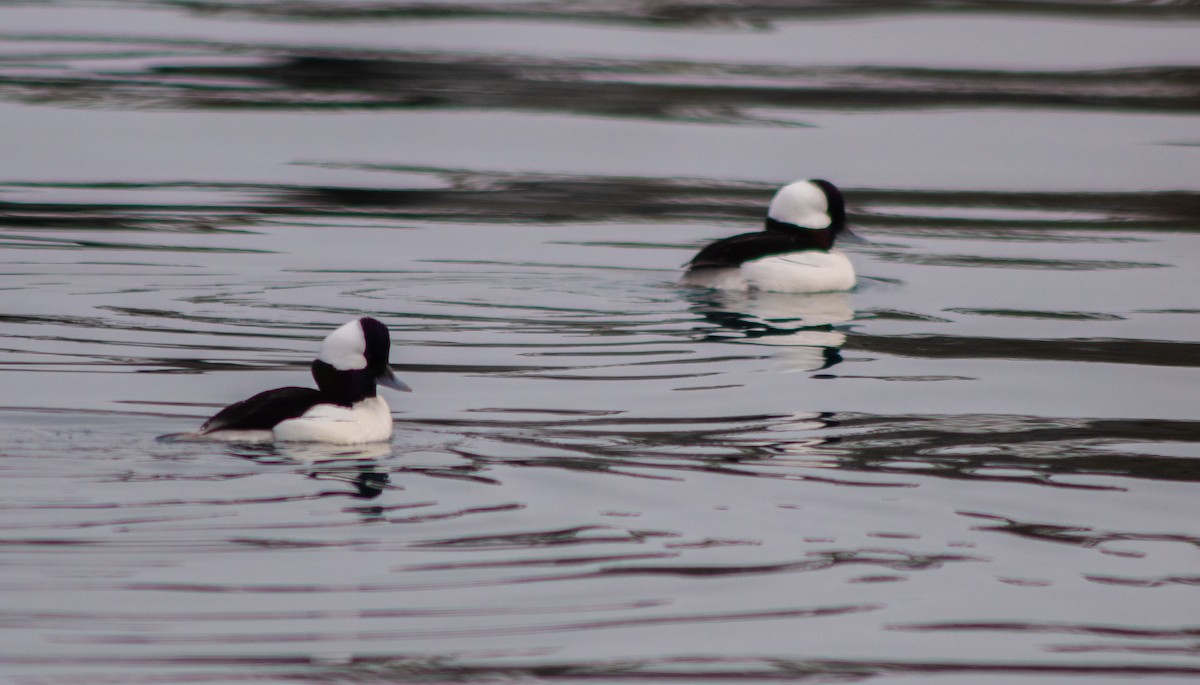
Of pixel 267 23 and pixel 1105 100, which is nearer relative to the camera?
pixel 1105 100

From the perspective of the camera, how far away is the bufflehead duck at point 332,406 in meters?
7.20

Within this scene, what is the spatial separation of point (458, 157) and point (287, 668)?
40.1ft

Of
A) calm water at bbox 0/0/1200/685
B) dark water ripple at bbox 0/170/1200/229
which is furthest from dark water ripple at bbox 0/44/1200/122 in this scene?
dark water ripple at bbox 0/170/1200/229

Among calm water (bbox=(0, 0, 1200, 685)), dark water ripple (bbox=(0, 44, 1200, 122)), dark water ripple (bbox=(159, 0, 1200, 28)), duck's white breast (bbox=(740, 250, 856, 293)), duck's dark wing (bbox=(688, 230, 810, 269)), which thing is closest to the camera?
calm water (bbox=(0, 0, 1200, 685))

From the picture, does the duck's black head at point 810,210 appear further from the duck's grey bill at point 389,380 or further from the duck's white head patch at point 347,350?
the duck's white head patch at point 347,350

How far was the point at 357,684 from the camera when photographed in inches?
200

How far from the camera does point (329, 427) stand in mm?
7316

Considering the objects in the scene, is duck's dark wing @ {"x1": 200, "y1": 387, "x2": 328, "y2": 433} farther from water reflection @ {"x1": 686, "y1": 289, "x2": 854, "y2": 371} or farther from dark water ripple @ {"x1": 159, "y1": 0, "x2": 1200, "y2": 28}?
dark water ripple @ {"x1": 159, "y1": 0, "x2": 1200, "y2": 28}

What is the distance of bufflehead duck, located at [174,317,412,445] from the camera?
23.6ft

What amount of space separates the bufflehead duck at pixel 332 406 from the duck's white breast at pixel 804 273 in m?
4.57

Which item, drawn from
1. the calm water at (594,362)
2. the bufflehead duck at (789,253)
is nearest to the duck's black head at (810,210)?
the bufflehead duck at (789,253)

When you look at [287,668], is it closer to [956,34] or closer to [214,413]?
[214,413]

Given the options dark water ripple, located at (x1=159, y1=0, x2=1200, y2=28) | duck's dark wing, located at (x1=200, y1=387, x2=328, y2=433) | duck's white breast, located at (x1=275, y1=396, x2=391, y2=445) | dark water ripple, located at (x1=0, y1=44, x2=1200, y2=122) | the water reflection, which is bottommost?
the water reflection

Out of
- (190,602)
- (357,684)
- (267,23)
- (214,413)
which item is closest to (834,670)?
(357,684)
